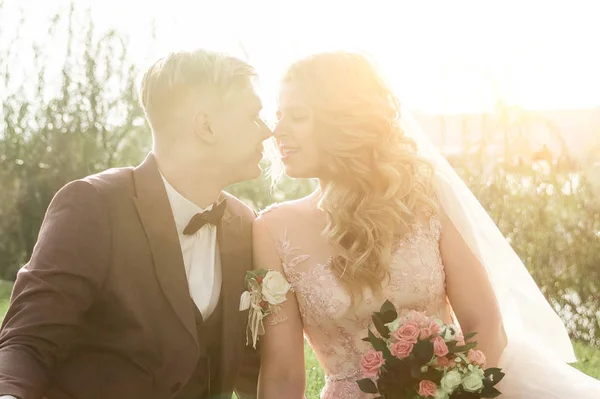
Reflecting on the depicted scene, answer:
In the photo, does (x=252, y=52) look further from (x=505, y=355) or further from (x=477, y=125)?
(x=505, y=355)

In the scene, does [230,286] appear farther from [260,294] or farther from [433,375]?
[433,375]

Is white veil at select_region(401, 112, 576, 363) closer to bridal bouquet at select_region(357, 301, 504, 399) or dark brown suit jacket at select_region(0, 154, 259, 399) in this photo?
bridal bouquet at select_region(357, 301, 504, 399)

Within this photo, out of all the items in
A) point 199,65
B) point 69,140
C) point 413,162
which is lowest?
point 69,140

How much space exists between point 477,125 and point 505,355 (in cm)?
418

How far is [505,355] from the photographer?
3.82 metres

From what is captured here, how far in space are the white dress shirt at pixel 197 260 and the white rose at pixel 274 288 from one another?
0.65 feet

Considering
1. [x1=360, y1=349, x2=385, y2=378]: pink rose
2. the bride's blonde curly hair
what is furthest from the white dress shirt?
[x1=360, y1=349, x2=385, y2=378]: pink rose

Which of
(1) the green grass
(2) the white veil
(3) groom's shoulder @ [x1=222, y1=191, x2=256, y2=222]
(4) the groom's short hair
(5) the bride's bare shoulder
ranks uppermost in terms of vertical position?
(4) the groom's short hair

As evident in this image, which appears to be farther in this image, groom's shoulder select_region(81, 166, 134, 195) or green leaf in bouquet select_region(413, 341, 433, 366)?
groom's shoulder select_region(81, 166, 134, 195)

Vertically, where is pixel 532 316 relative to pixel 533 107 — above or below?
below

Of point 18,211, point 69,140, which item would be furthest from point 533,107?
point 18,211

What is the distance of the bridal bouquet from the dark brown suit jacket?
0.68 metres

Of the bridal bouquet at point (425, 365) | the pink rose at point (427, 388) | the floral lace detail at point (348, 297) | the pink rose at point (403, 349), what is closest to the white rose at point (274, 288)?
the floral lace detail at point (348, 297)

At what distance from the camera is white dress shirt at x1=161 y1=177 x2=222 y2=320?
10.9ft
